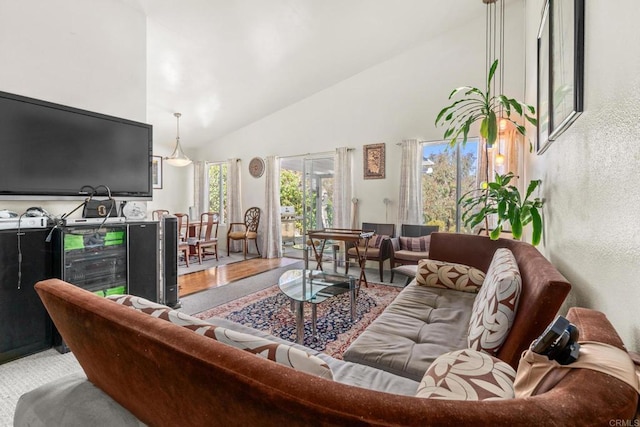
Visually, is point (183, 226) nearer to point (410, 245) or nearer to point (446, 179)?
point (410, 245)

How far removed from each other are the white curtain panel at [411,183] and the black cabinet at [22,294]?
4304 mm

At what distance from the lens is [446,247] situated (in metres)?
2.80

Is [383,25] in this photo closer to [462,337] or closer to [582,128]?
[582,128]

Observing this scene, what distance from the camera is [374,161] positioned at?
17.0 feet

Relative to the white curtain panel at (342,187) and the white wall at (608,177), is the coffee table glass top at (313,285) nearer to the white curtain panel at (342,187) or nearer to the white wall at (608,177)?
the white wall at (608,177)

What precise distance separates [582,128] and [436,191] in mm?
3575

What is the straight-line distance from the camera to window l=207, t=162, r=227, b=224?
23.6 ft

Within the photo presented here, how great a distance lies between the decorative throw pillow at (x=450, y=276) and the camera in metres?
2.37

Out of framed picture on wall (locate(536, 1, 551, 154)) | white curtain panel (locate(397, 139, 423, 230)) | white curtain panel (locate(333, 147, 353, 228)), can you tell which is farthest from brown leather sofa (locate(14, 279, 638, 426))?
white curtain panel (locate(333, 147, 353, 228))

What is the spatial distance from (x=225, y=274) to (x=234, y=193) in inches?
97.2

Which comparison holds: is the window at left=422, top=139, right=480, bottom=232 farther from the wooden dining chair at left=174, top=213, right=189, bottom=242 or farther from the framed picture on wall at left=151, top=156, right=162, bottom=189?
the framed picture on wall at left=151, top=156, right=162, bottom=189

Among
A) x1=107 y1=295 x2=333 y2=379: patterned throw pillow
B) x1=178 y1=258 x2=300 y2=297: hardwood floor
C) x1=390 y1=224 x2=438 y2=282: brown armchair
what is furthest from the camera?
x1=390 y1=224 x2=438 y2=282: brown armchair

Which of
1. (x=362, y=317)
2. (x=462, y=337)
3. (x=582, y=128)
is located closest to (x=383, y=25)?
(x=582, y=128)

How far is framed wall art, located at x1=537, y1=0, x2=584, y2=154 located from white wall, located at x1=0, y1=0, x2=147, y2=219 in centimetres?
354
